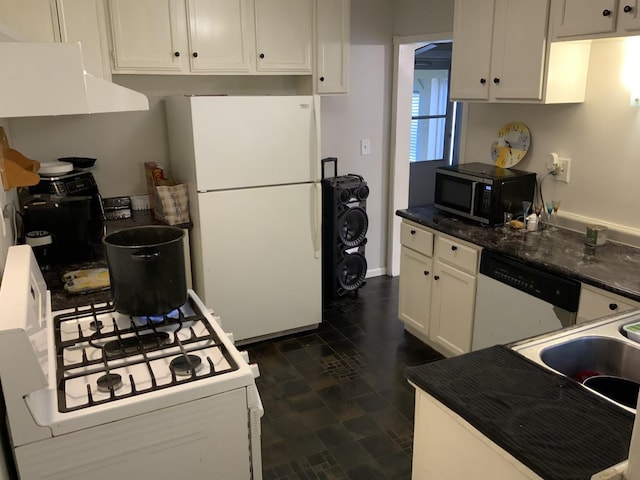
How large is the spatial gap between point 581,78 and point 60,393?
2.79 meters

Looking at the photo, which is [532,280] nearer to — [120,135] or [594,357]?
[594,357]

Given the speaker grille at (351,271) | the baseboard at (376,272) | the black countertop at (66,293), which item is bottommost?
the baseboard at (376,272)

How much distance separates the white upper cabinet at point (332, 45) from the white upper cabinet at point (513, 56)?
86cm

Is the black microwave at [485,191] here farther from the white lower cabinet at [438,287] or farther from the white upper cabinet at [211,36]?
the white upper cabinet at [211,36]

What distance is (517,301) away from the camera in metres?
2.66

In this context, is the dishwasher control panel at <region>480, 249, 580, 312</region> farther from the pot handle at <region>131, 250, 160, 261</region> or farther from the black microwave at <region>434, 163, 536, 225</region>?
the pot handle at <region>131, 250, 160, 261</region>


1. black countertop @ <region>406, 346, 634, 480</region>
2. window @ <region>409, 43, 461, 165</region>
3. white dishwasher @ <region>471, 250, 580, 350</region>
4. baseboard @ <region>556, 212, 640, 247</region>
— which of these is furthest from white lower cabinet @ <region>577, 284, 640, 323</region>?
window @ <region>409, 43, 461, 165</region>

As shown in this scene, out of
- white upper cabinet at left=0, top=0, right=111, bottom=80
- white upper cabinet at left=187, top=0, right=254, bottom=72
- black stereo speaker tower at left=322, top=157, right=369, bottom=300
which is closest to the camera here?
white upper cabinet at left=0, top=0, right=111, bottom=80

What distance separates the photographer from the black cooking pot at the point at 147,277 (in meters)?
1.71

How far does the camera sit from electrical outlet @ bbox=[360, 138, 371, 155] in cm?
445

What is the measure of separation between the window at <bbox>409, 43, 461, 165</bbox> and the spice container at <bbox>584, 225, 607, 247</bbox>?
12.2 ft

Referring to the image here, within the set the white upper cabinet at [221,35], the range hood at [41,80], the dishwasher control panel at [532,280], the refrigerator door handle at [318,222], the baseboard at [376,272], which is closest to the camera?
the range hood at [41,80]

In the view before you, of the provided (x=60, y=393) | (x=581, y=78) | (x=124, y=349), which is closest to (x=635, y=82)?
(x=581, y=78)

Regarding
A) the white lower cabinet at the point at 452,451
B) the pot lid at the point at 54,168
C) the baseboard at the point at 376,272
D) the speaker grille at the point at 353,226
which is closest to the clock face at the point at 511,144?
the speaker grille at the point at 353,226
